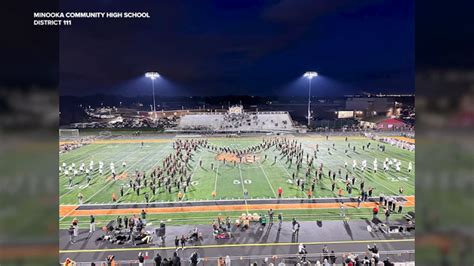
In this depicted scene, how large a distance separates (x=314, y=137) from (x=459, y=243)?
24534mm

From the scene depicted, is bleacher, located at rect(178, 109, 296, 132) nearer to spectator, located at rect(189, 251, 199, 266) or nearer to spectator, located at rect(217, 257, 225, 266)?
spectator, located at rect(189, 251, 199, 266)

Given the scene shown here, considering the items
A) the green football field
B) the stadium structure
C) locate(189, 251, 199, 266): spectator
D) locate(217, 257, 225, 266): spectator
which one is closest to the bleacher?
the green football field

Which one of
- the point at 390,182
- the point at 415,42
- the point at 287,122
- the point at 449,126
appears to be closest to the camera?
the point at 415,42

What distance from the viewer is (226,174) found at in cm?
1560

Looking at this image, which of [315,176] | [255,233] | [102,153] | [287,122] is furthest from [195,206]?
[287,122]

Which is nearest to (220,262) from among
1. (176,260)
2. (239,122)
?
(176,260)

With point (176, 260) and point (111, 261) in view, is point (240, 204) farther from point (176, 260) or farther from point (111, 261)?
point (111, 261)

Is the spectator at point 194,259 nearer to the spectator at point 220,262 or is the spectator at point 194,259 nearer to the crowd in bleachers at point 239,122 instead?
the spectator at point 220,262

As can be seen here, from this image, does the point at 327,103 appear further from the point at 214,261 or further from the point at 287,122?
the point at 214,261

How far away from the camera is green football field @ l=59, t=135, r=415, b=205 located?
12.5 metres

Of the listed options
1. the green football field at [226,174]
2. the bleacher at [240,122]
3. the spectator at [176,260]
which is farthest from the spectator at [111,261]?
the bleacher at [240,122]

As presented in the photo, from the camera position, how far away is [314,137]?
92.5ft

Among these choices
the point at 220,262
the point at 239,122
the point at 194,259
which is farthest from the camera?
the point at 239,122

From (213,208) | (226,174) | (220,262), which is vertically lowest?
(220,262)
